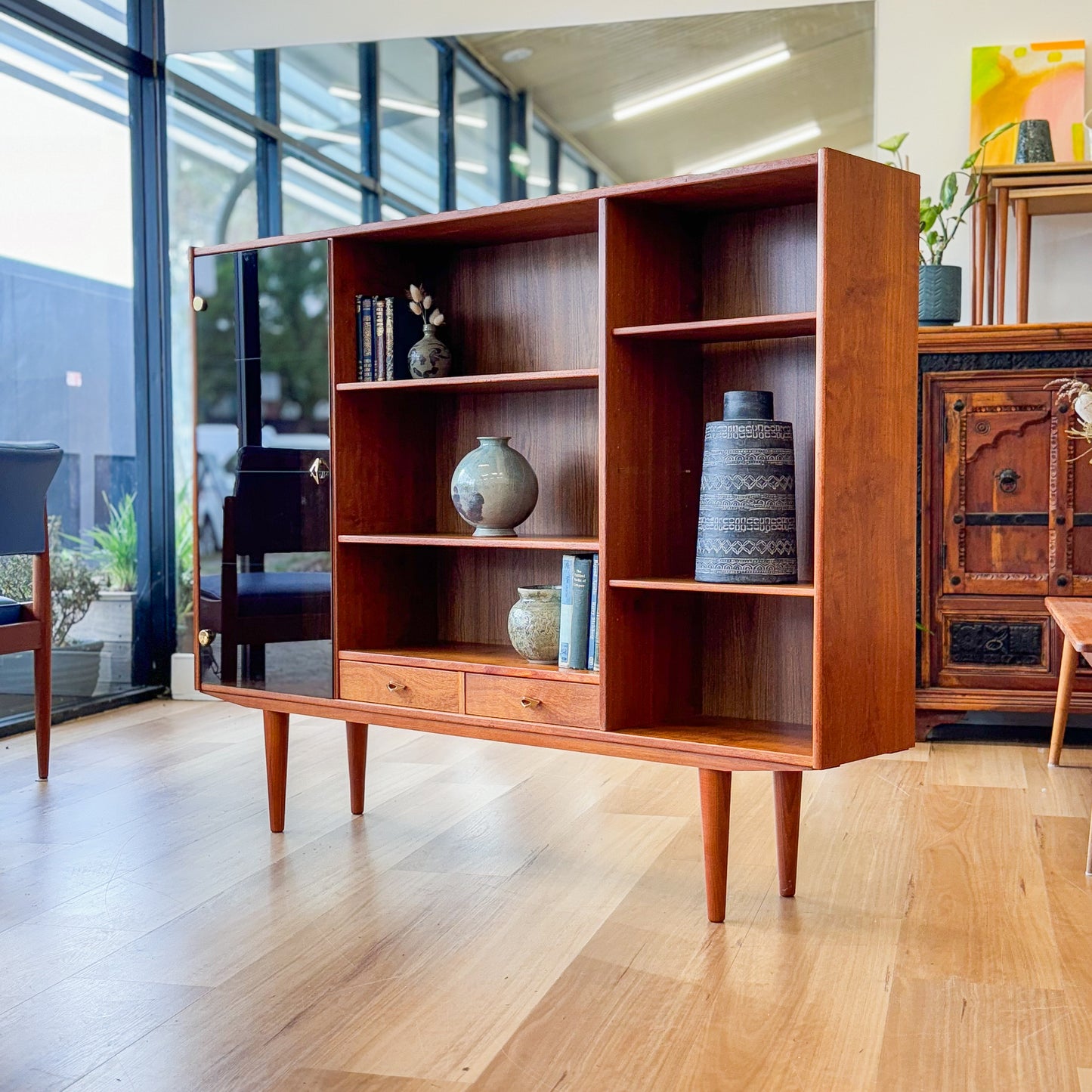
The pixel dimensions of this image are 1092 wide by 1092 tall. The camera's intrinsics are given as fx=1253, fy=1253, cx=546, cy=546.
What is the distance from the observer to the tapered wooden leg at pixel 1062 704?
3.71m

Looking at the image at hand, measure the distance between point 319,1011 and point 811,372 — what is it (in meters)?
1.52

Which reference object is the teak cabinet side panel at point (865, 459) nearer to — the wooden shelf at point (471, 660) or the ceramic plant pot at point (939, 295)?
the wooden shelf at point (471, 660)

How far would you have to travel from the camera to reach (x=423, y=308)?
2930 millimetres

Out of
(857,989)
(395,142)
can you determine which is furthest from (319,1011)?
(395,142)

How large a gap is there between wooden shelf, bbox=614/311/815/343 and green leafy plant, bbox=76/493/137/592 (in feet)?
9.20

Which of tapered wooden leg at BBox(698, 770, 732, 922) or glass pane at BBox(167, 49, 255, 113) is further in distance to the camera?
glass pane at BBox(167, 49, 255, 113)

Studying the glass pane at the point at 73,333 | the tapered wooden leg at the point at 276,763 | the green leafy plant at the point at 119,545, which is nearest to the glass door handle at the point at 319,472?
the tapered wooden leg at the point at 276,763

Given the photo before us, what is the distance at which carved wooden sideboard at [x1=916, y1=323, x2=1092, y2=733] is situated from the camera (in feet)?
12.8

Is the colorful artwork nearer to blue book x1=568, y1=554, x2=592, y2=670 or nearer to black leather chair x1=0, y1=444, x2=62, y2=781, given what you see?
blue book x1=568, y1=554, x2=592, y2=670

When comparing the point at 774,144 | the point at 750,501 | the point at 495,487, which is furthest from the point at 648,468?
the point at 774,144

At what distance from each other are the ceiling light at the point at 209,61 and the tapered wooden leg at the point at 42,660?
216 centimetres

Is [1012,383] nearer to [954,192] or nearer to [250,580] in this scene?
[954,192]

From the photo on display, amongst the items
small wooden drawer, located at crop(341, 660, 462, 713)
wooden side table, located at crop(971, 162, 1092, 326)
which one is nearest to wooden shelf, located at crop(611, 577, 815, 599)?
small wooden drawer, located at crop(341, 660, 462, 713)

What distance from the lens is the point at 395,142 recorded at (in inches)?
199
